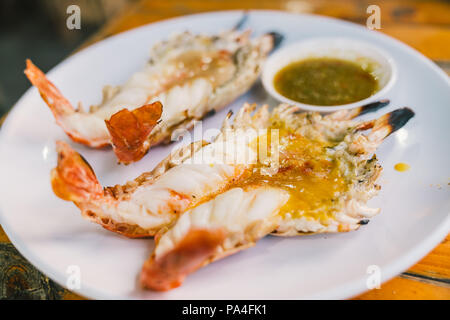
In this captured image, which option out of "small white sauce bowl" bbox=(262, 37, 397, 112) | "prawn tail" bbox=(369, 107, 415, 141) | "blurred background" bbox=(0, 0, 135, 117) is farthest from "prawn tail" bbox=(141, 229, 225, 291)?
"blurred background" bbox=(0, 0, 135, 117)

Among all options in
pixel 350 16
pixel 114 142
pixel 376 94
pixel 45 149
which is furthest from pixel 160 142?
pixel 350 16

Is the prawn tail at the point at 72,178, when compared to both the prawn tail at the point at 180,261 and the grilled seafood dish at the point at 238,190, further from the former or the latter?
the prawn tail at the point at 180,261

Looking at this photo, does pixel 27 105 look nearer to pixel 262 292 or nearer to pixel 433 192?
pixel 262 292

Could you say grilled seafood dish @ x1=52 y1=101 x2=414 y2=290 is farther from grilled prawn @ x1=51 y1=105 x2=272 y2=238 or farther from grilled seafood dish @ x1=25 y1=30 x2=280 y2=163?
grilled seafood dish @ x1=25 y1=30 x2=280 y2=163

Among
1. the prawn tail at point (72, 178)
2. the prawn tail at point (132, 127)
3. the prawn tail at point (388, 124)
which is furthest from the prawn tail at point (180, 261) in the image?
the prawn tail at point (388, 124)

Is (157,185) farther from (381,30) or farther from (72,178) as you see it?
(381,30)

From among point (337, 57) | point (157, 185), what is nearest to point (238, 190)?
point (157, 185)
